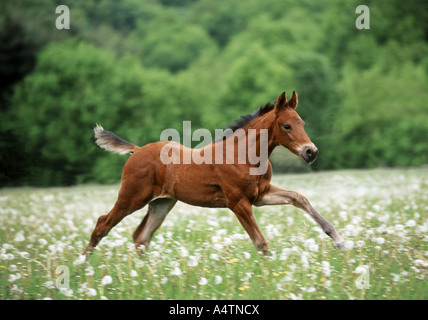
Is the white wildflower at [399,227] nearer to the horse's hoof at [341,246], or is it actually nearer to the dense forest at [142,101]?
the horse's hoof at [341,246]

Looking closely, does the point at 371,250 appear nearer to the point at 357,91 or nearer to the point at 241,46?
the point at 357,91

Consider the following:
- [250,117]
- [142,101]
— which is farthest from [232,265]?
[142,101]

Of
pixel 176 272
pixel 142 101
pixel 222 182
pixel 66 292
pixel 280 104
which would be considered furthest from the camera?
pixel 142 101

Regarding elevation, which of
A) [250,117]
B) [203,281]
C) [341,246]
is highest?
[250,117]

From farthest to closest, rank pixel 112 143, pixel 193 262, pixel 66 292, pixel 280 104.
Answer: pixel 112 143 < pixel 280 104 < pixel 193 262 < pixel 66 292

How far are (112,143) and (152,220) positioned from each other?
1.29m

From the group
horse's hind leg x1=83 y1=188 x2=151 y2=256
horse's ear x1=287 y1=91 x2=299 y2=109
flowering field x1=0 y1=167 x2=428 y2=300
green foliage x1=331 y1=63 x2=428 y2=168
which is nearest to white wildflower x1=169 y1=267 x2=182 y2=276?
flowering field x1=0 y1=167 x2=428 y2=300

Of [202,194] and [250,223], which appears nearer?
[250,223]

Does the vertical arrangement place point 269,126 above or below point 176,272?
above

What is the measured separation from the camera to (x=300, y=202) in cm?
717

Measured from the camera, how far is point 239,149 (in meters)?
7.36

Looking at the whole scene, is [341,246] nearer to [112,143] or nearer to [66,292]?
[66,292]

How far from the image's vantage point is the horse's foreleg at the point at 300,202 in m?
6.96

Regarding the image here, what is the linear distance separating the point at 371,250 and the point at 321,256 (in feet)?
2.39
